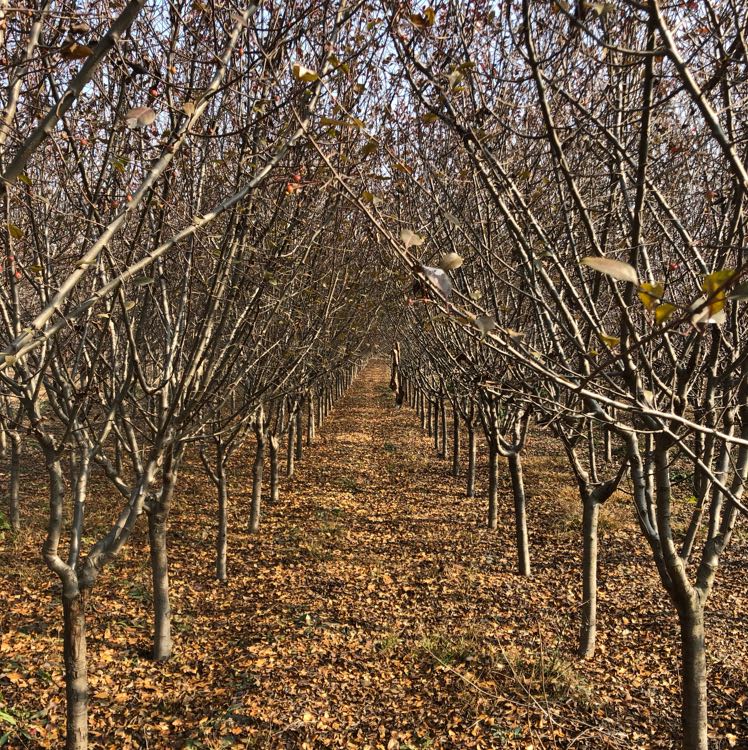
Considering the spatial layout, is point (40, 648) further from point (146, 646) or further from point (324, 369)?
point (324, 369)

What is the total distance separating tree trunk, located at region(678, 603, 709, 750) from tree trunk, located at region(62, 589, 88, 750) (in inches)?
156

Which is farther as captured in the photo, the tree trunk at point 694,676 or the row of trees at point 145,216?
the tree trunk at point 694,676

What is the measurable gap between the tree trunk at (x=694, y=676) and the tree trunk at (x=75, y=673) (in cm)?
396

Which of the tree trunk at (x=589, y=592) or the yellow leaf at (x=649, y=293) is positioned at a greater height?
the yellow leaf at (x=649, y=293)

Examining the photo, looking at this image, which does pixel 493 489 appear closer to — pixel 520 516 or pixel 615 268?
pixel 520 516

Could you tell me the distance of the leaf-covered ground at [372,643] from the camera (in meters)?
4.50

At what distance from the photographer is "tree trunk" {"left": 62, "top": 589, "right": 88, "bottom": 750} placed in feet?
12.1

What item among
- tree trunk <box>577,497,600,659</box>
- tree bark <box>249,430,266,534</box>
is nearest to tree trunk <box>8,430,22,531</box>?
tree bark <box>249,430,266,534</box>

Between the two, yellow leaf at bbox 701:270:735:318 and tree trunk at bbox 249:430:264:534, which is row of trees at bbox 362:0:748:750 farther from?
tree trunk at bbox 249:430:264:534

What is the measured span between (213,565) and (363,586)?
240 cm

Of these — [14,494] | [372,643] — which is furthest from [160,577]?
[14,494]

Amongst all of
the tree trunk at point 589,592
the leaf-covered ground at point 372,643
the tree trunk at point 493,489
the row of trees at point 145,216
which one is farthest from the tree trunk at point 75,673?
the tree trunk at point 493,489

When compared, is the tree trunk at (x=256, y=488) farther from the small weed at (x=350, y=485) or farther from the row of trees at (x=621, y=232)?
the row of trees at (x=621, y=232)

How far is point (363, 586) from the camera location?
285 inches
